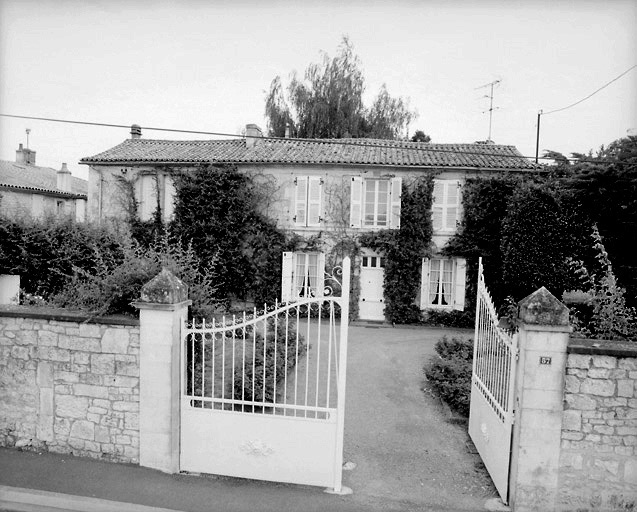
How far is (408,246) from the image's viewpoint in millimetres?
15758

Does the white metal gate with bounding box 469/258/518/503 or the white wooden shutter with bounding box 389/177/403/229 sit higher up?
the white wooden shutter with bounding box 389/177/403/229

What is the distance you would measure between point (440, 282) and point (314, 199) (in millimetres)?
5466

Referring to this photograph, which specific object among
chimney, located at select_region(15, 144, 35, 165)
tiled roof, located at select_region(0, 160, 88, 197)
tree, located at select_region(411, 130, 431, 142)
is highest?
tree, located at select_region(411, 130, 431, 142)

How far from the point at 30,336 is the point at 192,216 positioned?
11098 millimetres

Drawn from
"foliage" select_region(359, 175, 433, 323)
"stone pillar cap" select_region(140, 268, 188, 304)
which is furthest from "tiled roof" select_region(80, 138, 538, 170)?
"stone pillar cap" select_region(140, 268, 188, 304)

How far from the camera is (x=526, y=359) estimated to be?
438 centimetres

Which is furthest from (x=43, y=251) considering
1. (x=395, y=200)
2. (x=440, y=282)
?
(x=440, y=282)

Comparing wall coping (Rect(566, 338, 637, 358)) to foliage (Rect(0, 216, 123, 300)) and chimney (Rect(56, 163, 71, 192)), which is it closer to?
foliage (Rect(0, 216, 123, 300))

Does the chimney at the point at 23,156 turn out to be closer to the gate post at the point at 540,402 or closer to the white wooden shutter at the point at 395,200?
the white wooden shutter at the point at 395,200

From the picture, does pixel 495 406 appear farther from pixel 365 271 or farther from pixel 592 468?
pixel 365 271

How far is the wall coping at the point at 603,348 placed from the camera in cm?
428

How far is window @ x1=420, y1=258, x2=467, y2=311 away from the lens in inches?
623

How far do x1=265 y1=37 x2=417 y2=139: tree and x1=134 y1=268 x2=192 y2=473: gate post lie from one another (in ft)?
69.3

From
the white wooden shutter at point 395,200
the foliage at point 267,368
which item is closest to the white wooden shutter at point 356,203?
the white wooden shutter at point 395,200
